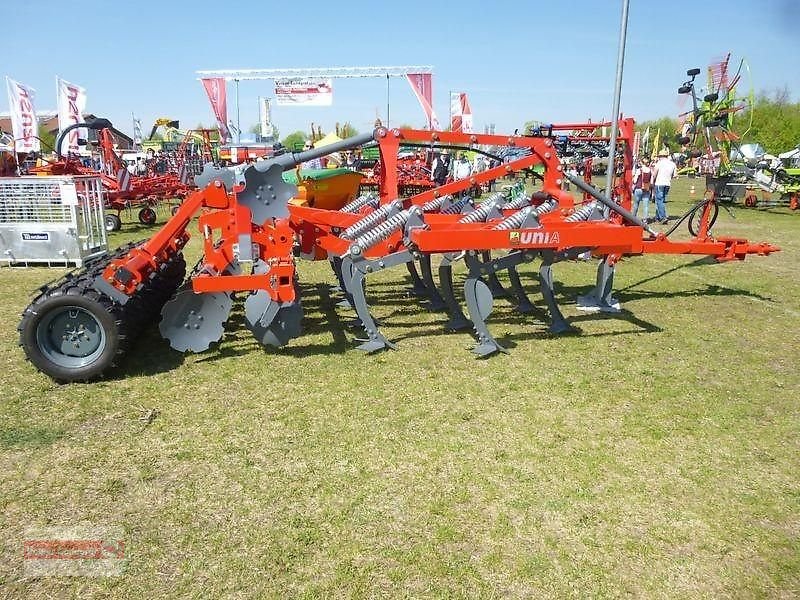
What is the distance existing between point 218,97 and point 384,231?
1959cm

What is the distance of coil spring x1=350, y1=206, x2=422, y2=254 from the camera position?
18.2 ft

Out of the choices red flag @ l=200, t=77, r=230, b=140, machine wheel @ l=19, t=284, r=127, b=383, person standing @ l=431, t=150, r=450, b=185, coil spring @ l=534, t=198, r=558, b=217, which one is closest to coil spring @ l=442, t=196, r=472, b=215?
coil spring @ l=534, t=198, r=558, b=217

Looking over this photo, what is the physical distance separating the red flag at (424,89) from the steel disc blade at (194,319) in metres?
18.3

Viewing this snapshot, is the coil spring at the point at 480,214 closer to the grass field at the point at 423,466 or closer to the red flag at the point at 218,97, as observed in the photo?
the grass field at the point at 423,466

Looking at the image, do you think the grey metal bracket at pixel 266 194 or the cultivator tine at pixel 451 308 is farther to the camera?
the cultivator tine at pixel 451 308

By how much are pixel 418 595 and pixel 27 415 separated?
330 centimetres

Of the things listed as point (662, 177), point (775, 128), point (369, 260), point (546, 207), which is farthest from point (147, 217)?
point (775, 128)

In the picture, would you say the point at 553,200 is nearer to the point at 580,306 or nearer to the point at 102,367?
the point at 580,306

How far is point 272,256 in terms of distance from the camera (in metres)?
5.25

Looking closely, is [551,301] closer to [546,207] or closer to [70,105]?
[546,207]

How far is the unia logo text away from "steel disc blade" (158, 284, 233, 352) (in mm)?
2657

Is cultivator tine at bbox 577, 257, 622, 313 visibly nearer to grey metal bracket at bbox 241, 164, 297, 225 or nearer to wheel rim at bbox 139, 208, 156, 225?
grey metal bracket at bbox 241, 164, 297, 225

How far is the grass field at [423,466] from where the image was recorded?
110 inches

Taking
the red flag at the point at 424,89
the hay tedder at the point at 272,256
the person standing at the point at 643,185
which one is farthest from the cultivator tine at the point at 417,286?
the red flag at the point at 424,89
